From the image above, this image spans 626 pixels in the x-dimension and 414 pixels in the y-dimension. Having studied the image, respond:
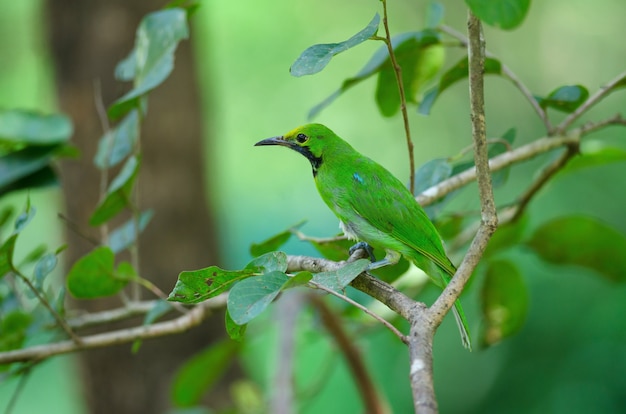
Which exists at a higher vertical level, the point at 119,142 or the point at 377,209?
the point at 119,142

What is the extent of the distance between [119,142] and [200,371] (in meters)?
0.83

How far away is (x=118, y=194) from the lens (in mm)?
2342

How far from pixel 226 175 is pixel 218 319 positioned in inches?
128

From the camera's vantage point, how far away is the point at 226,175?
7.38m

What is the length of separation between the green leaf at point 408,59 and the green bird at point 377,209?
199 millimetres

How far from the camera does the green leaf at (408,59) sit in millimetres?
2246

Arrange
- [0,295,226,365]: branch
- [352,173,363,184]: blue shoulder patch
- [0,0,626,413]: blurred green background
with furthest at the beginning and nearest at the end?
[0,0,626,413]: blurred green background → [352,173,363,184]: blue shoulder patch → [0,295,226,365]: branch

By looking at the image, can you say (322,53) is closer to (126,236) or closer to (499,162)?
(499,162)

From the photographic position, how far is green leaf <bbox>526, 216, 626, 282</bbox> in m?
2.61

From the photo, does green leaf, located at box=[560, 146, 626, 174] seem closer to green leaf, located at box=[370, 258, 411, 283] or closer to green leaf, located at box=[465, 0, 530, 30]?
green leaf, located at box=[370, 258, 411, 283]

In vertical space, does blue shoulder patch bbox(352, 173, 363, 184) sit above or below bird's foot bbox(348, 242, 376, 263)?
above

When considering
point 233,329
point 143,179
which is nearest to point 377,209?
point 233,329

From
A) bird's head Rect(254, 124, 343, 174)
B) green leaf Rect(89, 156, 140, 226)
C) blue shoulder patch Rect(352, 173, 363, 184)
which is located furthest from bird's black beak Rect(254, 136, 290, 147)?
green leaf Rect(89, 156, 140, 226)

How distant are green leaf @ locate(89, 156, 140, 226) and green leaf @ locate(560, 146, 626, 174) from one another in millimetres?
1352
